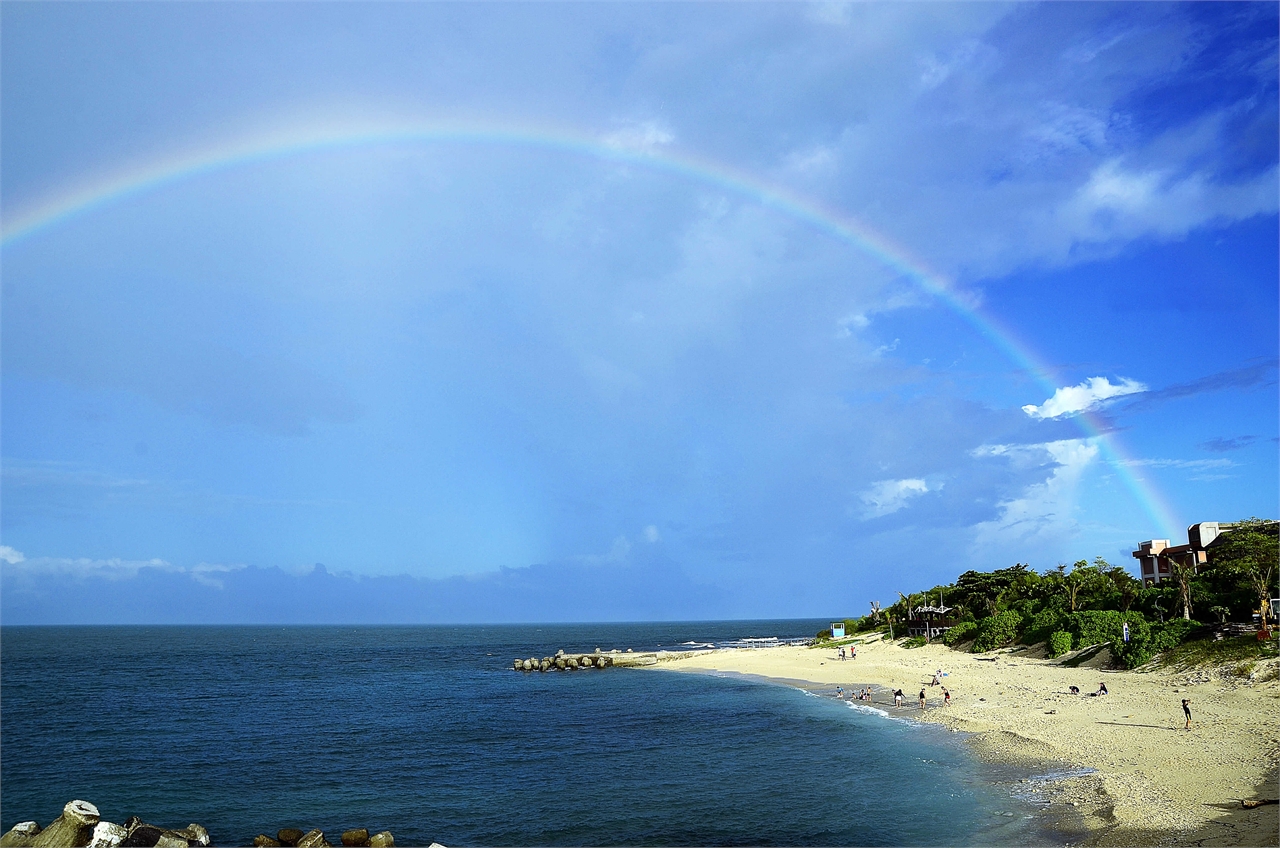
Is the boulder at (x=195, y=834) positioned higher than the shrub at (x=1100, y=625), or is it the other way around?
the shrub at (x=1100, y=625)

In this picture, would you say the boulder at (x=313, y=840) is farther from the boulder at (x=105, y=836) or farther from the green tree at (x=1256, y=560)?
the green tree at (x=1256, y=560)

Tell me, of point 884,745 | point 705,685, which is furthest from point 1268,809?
point 705,685

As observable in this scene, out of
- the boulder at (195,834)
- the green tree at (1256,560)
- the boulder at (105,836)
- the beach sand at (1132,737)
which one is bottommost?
the boulder at (195,834)

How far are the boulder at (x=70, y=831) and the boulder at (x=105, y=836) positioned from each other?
72 centimetres

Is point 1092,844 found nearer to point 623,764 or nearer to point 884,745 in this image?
point 884,745

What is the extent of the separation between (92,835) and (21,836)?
430 cm

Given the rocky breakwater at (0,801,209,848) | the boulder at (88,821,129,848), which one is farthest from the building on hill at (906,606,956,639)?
the boulder at (88,821,129,848)

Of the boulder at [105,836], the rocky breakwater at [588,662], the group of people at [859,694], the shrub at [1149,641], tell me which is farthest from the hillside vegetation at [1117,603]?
the boulder at [105,836]

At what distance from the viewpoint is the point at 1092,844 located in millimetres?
22688

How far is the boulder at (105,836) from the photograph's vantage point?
91.6 ft

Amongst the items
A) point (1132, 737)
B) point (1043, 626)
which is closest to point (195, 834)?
point (1132, 737)

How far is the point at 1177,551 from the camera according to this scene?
315 feet

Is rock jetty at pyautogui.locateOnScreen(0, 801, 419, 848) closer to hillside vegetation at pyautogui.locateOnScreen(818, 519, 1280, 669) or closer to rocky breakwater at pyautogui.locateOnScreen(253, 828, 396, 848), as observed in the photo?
rocky breakwater at pyautogui.locateOnScreen(253, 828, 396, 848)

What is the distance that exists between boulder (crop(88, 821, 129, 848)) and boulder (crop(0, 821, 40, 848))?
332 centimetres
